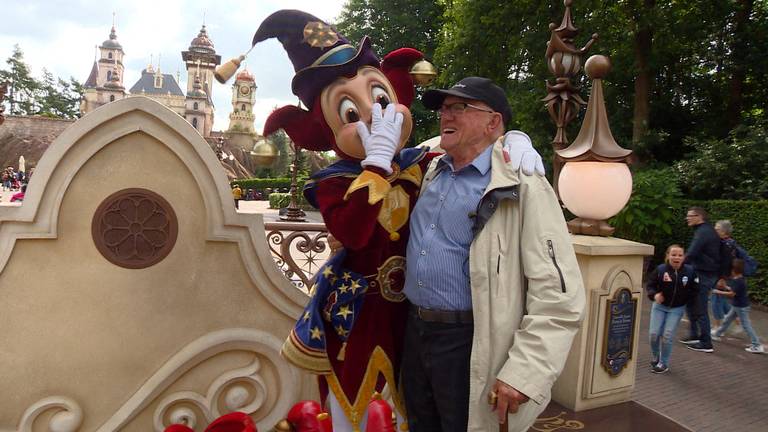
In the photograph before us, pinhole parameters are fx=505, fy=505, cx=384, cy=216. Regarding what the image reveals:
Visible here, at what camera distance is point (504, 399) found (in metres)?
1.80

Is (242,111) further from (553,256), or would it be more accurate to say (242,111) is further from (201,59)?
(553,256)

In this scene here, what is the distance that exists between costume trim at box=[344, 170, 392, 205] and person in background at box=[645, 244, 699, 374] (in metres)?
4.95

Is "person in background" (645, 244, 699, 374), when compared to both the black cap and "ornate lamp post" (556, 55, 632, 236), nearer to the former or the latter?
"ornate lamp post" (556, 55, 632, 236)

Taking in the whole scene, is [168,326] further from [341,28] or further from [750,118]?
[341,28]

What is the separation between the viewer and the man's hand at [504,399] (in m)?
1.79

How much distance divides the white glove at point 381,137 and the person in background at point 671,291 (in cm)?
486

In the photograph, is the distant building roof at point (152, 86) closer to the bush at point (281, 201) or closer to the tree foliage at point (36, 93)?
the tree foliage at point (36, 93)

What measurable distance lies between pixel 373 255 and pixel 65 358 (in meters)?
2.00

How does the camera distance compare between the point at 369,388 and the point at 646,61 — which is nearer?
the point at 369,388

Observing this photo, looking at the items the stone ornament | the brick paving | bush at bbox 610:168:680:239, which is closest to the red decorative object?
the stone ornament

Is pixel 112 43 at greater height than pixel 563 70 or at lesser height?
greater

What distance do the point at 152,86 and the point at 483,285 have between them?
91240 mm

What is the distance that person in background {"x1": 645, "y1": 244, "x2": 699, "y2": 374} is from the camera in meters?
5.84

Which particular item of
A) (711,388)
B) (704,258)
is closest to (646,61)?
(704,258)
